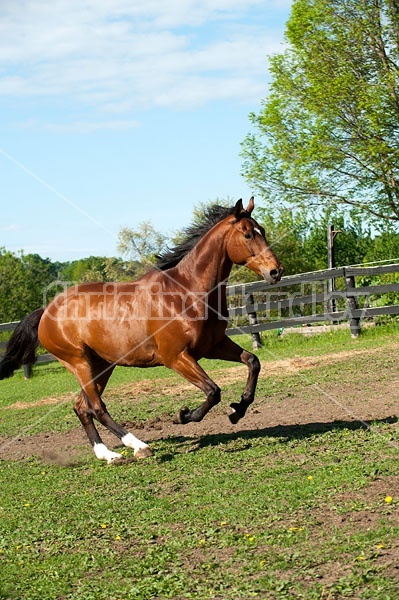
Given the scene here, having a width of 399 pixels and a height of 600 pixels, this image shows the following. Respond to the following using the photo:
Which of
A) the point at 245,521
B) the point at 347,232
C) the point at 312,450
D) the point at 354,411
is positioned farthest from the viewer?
the point at 347,232

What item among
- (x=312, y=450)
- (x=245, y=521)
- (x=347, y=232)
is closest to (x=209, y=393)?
(x=312, y=450)

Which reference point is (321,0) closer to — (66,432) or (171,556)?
(66,432)

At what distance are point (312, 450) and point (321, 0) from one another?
21880 mm

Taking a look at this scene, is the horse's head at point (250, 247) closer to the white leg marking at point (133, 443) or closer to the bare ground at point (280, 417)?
the bare ground at point (280, 417)

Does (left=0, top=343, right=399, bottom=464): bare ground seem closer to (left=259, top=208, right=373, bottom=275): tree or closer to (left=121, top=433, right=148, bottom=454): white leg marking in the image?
(left=121, top=433, right=148, bottom=454): white leg marking

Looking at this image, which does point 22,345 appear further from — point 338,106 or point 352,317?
point 338,106

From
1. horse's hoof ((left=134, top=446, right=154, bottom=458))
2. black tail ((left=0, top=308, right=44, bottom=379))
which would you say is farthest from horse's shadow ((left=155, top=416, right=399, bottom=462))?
black tail ((left=0, top=308, right=44, bottom=379))

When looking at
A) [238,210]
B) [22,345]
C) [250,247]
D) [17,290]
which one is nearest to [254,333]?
[22,345]

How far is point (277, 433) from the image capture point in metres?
8.11

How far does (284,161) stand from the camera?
1077 inches

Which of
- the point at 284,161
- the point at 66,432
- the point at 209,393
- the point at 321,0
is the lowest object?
the point at 66,432

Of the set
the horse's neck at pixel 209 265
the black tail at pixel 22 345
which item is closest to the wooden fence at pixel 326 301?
the black tail at pixel 22 345

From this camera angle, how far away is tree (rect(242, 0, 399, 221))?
25.2m

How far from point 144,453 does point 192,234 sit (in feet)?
7.89
